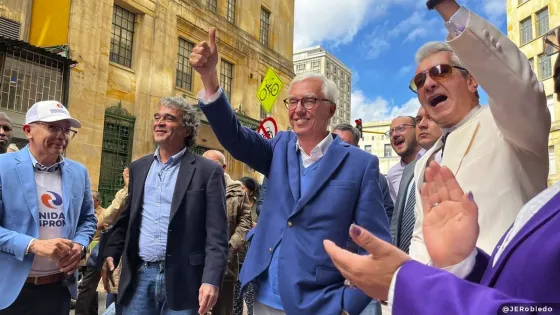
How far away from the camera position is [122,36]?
15312 mm

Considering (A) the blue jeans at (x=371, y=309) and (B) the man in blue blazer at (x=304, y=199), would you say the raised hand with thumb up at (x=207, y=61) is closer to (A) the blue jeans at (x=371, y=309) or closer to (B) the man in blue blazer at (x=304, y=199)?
Result: (B) the man in blue blazer at (x=304, y=199)

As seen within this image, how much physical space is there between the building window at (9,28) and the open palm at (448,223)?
12757mm

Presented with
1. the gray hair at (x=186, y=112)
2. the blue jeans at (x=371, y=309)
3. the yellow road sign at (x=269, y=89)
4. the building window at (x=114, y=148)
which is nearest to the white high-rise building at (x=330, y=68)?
the building window at (x=114, y=148)

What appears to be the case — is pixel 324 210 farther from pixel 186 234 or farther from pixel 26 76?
pixel 26 76

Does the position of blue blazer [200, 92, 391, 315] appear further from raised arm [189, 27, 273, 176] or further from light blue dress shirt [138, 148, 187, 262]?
light blue dress shirt [138, 148, 187, 262]

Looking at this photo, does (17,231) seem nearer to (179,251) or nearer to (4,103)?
(179,251)

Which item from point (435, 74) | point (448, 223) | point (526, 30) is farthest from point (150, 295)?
point (526, 30)

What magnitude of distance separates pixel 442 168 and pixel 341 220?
4.73 ft

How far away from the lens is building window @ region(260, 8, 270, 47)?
2333 centimetres

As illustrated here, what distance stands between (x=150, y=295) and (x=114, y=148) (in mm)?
12321

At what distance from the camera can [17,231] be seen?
3.21 m

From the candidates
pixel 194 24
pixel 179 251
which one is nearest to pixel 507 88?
pixel 179 251

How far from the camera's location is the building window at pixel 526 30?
116 ft

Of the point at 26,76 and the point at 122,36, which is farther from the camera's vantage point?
the point at 122,36
